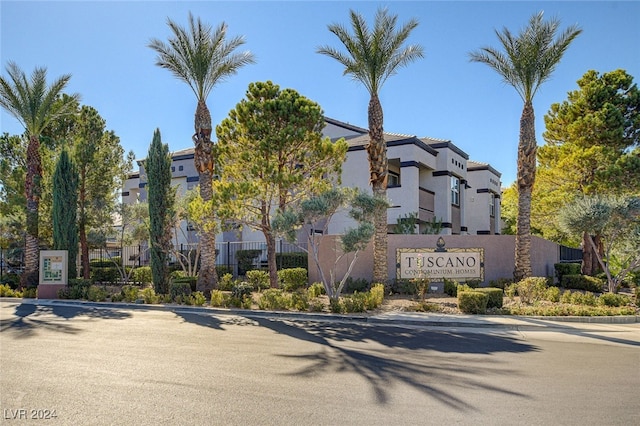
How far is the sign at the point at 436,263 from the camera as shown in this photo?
19641 mm

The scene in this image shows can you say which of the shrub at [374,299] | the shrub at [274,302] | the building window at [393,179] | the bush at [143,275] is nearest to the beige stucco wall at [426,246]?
the shrub at [374,299]

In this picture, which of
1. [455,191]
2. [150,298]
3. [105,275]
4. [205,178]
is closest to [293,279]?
[205,178]

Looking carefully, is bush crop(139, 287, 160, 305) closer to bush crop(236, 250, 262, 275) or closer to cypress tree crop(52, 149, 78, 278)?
cypress tree crop(52, 149, 78, 278)

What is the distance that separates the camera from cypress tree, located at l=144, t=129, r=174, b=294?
20391 millimetres

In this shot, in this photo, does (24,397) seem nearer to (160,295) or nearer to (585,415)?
(585,415)

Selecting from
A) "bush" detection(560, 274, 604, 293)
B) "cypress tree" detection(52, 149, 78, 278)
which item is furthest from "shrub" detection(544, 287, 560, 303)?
"cypress tree" detection(52, 149, 78, 278)

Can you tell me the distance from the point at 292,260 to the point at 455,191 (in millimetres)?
14518

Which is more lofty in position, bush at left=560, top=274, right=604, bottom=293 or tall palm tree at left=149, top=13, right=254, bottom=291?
tall palm tree at left=149, top=13, right=254, bottom=291

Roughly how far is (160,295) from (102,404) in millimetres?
13187

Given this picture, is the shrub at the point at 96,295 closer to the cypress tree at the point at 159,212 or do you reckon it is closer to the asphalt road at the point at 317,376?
the cypress tree at the point at 159,212

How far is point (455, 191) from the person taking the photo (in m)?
33.3

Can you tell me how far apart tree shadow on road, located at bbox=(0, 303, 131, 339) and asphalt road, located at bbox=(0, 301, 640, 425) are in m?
0.17

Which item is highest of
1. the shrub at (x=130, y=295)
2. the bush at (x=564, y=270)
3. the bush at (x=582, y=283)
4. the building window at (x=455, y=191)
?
the building window at (x=455, y=191)

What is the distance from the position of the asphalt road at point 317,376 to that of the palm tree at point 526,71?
6807mm
